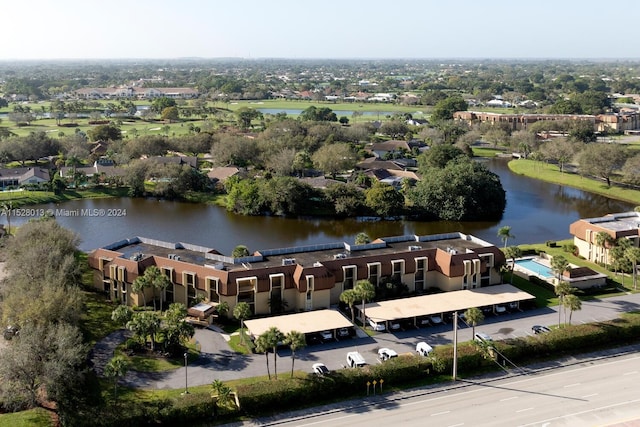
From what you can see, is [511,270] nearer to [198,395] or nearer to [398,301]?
[398,301]

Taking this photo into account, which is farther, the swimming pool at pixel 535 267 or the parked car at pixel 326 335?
the swimming pool at pixel 535 267

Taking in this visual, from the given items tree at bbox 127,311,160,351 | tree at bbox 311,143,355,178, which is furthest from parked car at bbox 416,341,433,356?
tree at bbox 311,143,355,178

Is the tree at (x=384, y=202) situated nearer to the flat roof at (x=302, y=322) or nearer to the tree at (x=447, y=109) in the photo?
the flat roof at (x=302, y=322)

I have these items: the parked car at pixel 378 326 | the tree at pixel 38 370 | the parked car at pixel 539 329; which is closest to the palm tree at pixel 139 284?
the tree at pixel 38 370

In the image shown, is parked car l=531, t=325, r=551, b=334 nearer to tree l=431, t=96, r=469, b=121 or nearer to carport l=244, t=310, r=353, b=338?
carport l=244, t=310, r=353, b=338

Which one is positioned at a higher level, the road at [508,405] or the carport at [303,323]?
the carport at [303,323]

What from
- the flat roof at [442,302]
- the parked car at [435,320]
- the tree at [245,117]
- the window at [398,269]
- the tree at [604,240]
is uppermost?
the tree at [245,117]

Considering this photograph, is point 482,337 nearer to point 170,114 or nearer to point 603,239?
point 603,239
